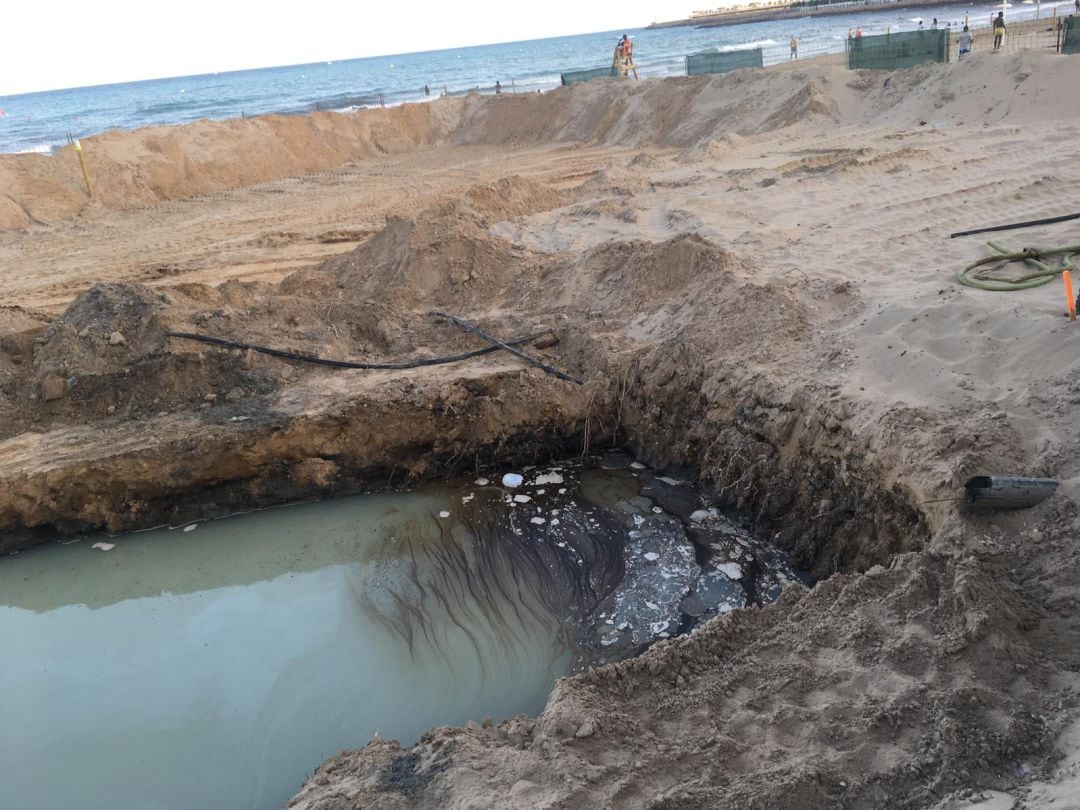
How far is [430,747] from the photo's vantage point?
3.67m

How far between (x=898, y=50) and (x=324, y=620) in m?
19.1

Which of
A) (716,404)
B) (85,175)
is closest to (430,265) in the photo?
(716,404)

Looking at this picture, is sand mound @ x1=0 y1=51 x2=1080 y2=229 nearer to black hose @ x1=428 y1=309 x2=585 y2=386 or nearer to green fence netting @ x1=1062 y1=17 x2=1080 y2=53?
green fence netting @ x1=1062 y1=17 x2=1080 y2=53

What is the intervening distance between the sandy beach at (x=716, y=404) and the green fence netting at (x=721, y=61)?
25.4 ft

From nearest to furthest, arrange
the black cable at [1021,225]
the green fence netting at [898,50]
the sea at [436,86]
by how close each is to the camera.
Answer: the black cable at [1021,225] < the green fence netting at [898,50] < the sea at [436,86]

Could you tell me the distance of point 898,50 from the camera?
18422 millimetres

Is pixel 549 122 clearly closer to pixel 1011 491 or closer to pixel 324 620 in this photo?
pixel 324 620

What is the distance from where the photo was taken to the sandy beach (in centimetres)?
332

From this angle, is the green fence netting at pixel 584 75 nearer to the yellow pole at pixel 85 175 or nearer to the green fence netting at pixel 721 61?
the green fence netting at pixel 721 61

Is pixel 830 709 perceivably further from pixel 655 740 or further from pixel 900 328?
pixel 900 328

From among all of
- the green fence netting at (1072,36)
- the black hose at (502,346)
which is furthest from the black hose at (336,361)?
the green fence netting at (1072,36)

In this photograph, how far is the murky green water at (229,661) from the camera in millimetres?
4613

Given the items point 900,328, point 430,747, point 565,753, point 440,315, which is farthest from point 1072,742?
point 440,315

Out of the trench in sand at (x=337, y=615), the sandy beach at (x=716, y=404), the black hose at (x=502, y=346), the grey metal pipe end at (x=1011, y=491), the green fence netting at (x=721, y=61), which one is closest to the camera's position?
the sandy beach at (x=716, y=404)
